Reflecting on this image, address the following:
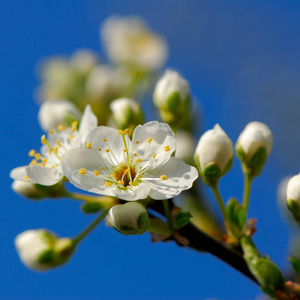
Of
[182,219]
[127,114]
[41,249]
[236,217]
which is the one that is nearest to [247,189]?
[236,217]

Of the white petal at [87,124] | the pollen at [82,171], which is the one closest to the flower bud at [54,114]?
the white petal at [87,124]

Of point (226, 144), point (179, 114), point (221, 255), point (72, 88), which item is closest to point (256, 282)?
point (221, 255)

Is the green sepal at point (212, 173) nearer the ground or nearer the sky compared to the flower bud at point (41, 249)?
nearer the ground

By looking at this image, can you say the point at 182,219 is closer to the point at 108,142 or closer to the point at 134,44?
the point at 108,142

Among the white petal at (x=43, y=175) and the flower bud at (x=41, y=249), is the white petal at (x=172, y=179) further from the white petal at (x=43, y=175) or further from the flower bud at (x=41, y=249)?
the flower bud at (x=41, y=249)

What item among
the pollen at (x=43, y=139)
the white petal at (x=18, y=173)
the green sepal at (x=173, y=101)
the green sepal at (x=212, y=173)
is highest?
the green sepal at (x=173, y=101)

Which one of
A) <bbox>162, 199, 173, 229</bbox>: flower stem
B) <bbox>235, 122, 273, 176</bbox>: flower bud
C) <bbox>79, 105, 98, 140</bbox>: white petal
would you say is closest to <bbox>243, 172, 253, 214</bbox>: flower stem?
<bbox>235, 122, 273, 176</bbox>: flower bud
